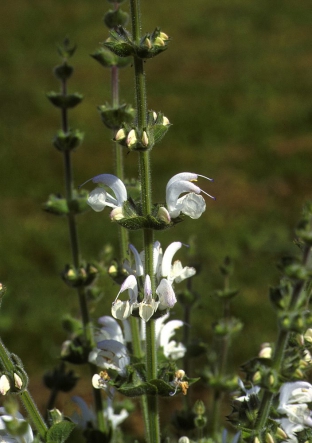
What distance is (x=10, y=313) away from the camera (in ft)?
16.4

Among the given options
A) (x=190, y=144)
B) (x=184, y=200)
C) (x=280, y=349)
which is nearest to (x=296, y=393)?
(x=280, y=349)

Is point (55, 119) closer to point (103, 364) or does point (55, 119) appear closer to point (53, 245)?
point (53, 245)

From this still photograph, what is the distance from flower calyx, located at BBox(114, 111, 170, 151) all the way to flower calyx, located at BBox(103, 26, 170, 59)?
17cm

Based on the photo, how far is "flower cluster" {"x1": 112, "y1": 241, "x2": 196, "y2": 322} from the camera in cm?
161

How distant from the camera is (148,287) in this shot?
1.60 m

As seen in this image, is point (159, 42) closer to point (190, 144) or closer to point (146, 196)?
point (146, 196)

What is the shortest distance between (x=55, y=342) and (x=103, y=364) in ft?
9.64

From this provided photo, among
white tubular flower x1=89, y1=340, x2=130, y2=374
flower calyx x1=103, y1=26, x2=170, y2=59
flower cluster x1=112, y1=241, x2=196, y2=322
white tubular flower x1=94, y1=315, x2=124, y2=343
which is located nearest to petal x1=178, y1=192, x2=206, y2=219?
flower cluster x1=112, y1=241, x2=196, y2=322

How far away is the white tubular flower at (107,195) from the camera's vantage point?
165cm

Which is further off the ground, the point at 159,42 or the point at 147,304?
the point at 159,42

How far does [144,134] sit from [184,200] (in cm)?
22

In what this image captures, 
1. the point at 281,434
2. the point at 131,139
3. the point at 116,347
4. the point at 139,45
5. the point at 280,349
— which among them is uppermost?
the point at 139,45

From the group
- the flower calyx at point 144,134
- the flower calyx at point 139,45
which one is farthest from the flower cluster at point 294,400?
the flower calyx at point 139,45

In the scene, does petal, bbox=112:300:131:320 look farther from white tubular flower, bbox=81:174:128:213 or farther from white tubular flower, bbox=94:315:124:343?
white tubular flower, bbox=94:315:124:343
